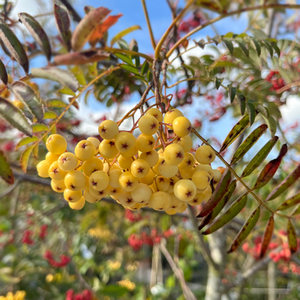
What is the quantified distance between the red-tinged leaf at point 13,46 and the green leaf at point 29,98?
1.5 inches

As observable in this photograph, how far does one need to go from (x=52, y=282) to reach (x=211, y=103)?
98.9 inches

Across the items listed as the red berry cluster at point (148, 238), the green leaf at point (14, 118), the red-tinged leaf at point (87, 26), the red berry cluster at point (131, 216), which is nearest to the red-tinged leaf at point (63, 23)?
the red-tinged leaf at point (87, 26)

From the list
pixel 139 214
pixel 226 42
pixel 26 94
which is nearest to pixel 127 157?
pixel 26 94

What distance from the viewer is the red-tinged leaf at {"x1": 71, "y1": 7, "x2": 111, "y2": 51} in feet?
1.50

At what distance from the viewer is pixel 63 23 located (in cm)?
49

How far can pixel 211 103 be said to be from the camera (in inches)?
79.8

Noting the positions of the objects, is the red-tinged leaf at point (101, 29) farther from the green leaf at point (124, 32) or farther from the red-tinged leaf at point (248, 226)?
the red-tinged leaf at point (248, 226)

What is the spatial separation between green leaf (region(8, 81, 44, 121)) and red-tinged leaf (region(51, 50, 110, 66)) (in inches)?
2.8

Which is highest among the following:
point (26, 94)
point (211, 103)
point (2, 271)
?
point (211, 103)

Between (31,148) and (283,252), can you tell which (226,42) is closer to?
(31,148)

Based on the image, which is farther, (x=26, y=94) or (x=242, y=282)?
(x=242, y=282)

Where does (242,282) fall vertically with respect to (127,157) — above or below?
below

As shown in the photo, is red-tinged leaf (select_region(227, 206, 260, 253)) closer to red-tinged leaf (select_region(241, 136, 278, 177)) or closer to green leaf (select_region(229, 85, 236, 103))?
red-tinged leaf (select_region(241, 136, 278, 177))

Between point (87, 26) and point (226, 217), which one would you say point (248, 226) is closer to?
point (226, 217)
